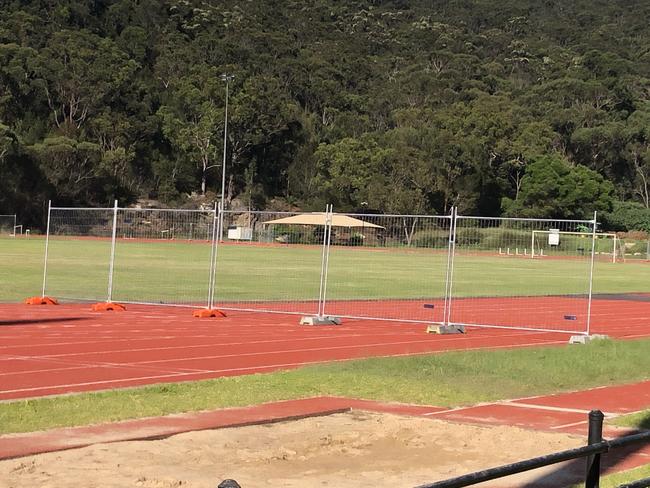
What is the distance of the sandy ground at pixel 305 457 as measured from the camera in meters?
7.20

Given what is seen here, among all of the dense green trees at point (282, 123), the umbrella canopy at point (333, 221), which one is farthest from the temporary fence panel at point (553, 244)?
the dense green trees at point (282, 123)

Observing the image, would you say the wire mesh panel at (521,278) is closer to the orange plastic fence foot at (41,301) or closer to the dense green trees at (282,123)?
the orange plastic fence foot at (41,301)

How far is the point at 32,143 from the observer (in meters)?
91.8

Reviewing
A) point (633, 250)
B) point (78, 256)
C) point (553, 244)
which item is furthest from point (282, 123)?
point (553, 244)

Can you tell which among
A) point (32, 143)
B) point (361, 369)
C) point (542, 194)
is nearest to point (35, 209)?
point (32, 143)

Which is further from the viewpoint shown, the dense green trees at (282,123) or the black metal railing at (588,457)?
the dense green trees at (282,123)

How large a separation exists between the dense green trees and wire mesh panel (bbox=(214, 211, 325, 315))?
34.9 meters

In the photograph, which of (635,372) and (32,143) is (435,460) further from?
(32,143)

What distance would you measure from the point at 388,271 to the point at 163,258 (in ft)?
31.4

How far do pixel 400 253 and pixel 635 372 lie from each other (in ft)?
71.6

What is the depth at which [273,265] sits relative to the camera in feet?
146

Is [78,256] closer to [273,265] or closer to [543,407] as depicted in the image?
[273,265]

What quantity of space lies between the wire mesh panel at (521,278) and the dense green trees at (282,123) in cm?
4204

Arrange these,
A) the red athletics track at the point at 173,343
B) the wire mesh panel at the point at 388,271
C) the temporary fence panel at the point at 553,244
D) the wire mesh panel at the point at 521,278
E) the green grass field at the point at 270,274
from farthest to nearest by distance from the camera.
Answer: the temporary fence panel at the point at 553,244 → the green grass field at the point at 270,274 → the wire mesh panel at the point at 388,271 → the wire mesh panel at the point at 521,278 → the red athletics track at the point at 173,343
